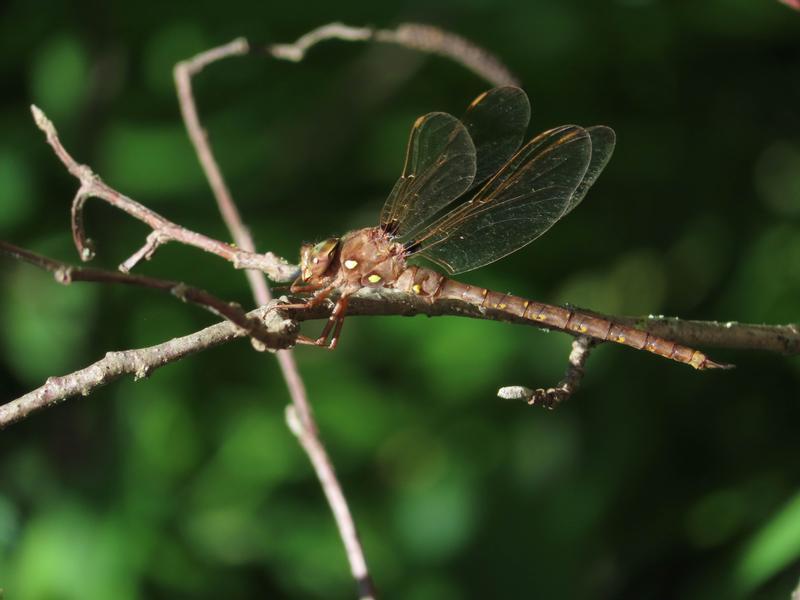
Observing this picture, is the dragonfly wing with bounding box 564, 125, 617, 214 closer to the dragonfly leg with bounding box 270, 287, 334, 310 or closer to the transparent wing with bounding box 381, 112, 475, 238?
the transparent wing with bounding box 381, 112, 475, 238

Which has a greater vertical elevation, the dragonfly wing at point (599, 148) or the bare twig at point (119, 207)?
the dragonfly wing at point (599, 148)

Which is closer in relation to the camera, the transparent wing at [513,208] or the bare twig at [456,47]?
the bare twig at [456,47]

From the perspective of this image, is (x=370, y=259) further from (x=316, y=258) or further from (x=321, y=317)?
(x=321, y=317)

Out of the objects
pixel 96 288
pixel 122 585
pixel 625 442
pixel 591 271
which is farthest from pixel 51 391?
pixel 591 271

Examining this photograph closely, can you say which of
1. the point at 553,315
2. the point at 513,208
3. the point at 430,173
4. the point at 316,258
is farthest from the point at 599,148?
the point at 316,258

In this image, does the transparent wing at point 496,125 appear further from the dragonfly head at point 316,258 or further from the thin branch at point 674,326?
the thin branch at point 674,326

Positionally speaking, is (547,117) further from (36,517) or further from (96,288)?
(36,517)

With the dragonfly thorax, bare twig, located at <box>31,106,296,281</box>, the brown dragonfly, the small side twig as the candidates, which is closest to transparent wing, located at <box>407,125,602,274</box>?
the brown dragonfly

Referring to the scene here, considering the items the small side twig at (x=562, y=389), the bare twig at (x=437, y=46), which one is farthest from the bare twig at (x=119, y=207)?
the bare twig at (x=437, y=46)
